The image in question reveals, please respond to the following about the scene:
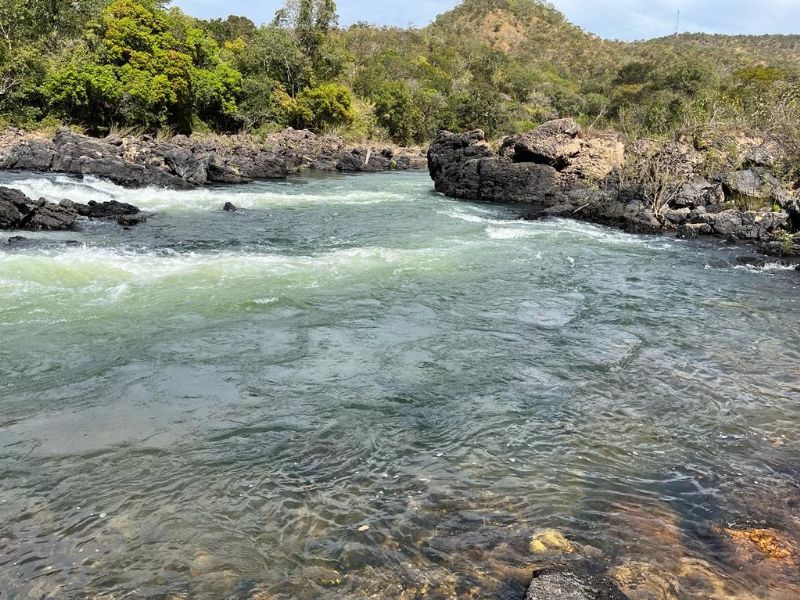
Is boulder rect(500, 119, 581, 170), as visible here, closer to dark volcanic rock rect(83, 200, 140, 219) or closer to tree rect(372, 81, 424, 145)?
dark volcanic rock rect(83, 200, 140, 219)

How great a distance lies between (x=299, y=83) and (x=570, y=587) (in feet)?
173

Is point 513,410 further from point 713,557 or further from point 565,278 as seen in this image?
point 565,278

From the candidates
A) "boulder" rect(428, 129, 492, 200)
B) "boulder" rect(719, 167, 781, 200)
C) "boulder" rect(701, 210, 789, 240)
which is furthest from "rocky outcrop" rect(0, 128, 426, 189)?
"boulder" rect(719, 167, 781, 200)

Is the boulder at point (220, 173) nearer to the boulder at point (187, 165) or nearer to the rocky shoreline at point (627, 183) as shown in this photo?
the boulder at point (187, 165)

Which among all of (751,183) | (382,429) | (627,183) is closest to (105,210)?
(382,429)

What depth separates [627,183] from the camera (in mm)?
21969

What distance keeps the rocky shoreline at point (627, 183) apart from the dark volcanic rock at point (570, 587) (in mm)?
14652

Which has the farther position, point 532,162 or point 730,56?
point 730,56

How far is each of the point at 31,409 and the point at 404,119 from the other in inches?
2112

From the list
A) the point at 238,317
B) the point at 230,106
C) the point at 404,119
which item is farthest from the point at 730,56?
the point at 238,317

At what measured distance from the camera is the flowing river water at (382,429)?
168 inches

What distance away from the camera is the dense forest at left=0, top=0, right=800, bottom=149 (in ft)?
111

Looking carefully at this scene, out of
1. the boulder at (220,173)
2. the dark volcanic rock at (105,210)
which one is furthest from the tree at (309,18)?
the dark volcanic rock at (105,210)

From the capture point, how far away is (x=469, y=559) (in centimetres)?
428
